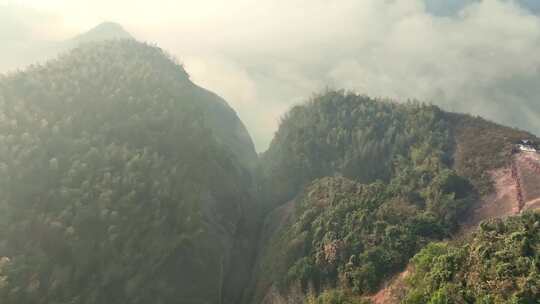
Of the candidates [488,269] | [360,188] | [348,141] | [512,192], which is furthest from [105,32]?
[488,269]

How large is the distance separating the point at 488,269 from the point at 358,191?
27.9m

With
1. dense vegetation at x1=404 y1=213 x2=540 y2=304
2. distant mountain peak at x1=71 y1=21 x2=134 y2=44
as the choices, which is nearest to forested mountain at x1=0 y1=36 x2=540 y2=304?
dense vegetation at x1=404 y1=213 x2=540 y2=304

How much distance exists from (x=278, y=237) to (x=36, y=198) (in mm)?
25748

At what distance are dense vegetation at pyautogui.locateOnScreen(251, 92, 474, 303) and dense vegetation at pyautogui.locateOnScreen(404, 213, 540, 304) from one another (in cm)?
904

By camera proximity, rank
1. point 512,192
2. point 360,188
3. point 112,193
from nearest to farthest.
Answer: point 112,193 < point 512,192 < point 360,188

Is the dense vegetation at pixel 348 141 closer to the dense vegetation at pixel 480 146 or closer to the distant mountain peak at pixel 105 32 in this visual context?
the dense vegetation at pixel 480 146

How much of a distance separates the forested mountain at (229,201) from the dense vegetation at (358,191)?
0.66 ft

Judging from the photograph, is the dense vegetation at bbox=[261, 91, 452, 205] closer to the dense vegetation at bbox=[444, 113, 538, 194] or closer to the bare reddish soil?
the dense vegetation at bbox=[444, 113, 538, 194]

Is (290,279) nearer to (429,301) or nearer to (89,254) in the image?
(89,254)

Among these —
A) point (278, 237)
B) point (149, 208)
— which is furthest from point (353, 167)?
point (149, 208)

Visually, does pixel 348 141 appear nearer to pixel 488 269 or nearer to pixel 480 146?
pixel 480 146

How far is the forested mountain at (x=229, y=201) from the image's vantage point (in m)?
31.1

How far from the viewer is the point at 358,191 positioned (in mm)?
52875

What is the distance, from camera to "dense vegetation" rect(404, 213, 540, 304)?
925 inches
